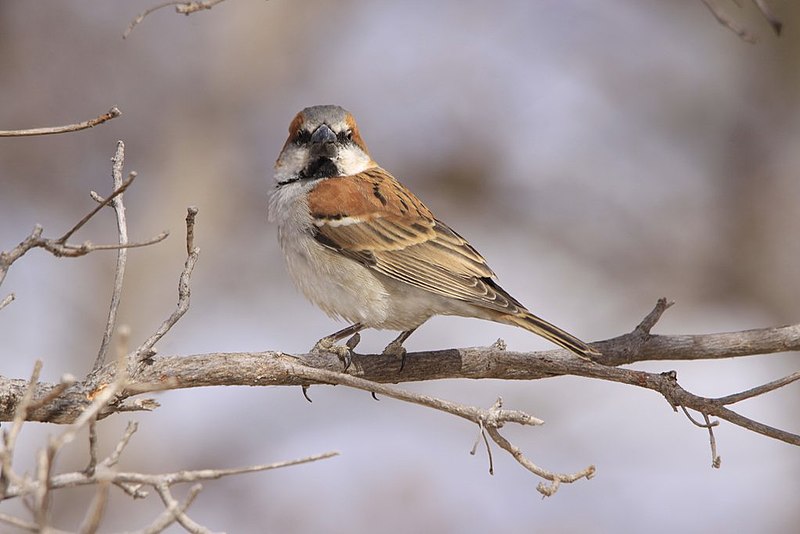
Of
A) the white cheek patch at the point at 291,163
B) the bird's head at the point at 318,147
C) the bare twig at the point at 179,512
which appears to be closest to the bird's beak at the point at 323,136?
the bird's head at the point at 318,147

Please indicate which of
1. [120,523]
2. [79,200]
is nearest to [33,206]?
[79,200]

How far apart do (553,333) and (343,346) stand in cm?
106

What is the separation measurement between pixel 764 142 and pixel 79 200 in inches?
306

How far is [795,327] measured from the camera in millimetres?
4742

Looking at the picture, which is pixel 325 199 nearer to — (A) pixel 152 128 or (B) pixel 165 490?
(B) pixel 165 490

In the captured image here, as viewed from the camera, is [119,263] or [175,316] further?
[119,263]

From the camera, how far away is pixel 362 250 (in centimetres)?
550

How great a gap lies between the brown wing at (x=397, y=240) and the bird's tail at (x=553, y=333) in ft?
0.28

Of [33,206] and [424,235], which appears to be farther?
[33,206]

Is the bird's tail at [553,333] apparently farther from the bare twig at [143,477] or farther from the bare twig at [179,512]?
the bare twig at [179,512]

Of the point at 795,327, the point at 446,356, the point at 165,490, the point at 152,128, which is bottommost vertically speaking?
the point at 165,490

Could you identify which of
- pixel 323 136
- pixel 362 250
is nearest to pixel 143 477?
pixel 362 250

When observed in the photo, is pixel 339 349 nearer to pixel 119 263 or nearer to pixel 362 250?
pixel 362 250

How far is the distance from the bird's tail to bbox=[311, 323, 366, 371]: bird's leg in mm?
798
